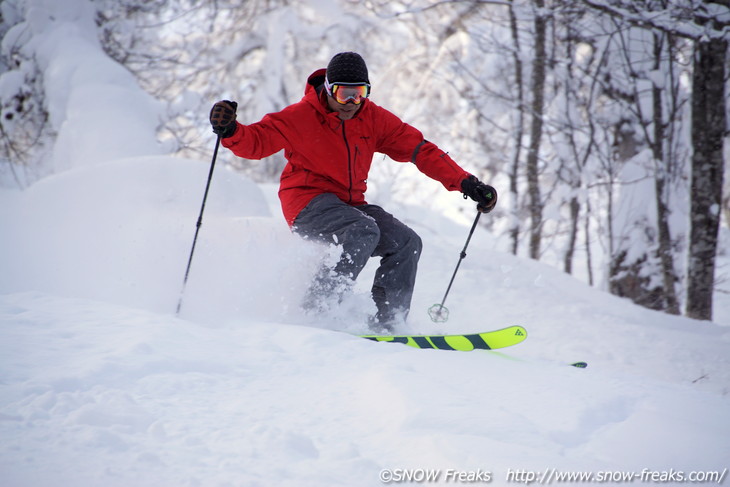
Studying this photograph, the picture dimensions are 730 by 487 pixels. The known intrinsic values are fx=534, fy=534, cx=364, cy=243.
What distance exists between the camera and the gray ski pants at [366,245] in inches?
129

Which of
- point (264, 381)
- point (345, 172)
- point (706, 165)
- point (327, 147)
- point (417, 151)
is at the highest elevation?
point (706, 165)

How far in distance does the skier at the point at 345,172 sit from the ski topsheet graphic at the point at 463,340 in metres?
0.42

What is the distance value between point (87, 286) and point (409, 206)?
38.3 feet

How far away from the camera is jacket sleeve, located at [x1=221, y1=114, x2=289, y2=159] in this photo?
3070 millimetres

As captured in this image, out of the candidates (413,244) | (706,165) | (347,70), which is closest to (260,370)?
(413,244)

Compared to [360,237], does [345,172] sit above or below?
above

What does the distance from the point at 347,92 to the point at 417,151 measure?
0.71 meters

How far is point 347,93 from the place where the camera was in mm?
3203

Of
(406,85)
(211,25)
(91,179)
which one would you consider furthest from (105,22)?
(406,85)

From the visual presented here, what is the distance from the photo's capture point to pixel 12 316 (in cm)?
265

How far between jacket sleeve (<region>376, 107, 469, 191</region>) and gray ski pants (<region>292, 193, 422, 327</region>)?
16.6 inches

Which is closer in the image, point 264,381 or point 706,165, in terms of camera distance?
point 264,381

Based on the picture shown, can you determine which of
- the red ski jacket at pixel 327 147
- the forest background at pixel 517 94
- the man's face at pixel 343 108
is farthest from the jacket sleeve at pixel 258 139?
the forest background at pixel 517 94

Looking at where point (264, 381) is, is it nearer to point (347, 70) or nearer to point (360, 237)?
point (360, 237)
